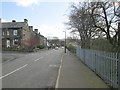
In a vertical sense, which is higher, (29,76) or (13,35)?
(13,35)

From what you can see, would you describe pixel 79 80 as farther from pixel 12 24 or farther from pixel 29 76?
pixel 12 24

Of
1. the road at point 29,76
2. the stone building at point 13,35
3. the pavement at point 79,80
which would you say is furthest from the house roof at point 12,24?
the pavement at point 79,80

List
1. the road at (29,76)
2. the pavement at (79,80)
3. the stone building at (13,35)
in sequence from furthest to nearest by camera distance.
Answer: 1. the stone building at (13,35)
2. the road at (29,76)
3. the pavement at (79,80)

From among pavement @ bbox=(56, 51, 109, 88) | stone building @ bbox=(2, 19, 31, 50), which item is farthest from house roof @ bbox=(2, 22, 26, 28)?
pavement @ bbox=(56, 51, 109, 88)

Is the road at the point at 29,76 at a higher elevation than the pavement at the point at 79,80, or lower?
lower

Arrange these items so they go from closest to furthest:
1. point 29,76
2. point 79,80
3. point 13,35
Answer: point 79,80 < point 29,76 < point 13,35

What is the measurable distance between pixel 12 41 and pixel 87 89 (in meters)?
76.1

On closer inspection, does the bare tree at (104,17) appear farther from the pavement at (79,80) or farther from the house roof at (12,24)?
the house roof at (12,24)

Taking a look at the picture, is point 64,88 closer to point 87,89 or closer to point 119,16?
point 87,89

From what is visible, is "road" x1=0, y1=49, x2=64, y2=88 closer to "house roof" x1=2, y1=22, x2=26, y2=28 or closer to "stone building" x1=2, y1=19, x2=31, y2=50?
"stone building" x1=2, y1=19, x2=31, y2=50

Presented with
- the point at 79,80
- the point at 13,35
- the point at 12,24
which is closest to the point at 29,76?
the point at 79,80

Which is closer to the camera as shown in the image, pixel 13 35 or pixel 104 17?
Answer: pixel 104 17

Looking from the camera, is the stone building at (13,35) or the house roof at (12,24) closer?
the stone building at (13,35)

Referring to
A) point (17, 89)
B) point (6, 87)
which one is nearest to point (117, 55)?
point (17, 89)
